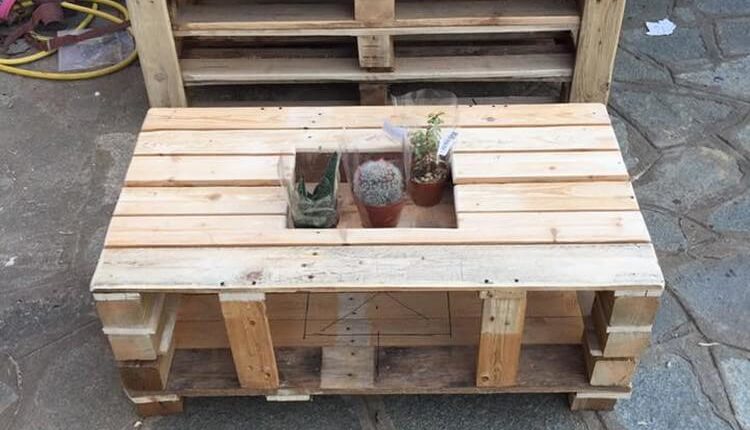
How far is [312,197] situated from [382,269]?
309mm

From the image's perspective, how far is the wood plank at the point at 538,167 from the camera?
6.77ft

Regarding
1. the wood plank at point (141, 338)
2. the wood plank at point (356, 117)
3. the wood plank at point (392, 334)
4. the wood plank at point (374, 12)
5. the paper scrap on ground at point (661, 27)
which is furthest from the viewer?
the paper scrap on ground at point (661, 27)

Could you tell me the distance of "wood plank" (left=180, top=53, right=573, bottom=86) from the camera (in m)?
2.83

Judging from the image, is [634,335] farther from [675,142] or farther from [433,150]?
[675,142]

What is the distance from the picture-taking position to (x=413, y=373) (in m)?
2.08

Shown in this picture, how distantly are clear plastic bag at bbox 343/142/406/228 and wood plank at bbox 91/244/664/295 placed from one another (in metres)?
0.15

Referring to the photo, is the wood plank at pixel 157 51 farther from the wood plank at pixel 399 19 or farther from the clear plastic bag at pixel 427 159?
the clear plastic bag at pixel 427 159

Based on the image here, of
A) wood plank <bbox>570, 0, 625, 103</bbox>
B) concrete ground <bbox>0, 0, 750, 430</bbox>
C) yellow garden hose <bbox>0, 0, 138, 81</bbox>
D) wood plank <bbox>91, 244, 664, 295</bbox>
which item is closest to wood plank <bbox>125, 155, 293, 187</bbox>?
wood plank <bbox>91, 244, 664, 295</bbox>

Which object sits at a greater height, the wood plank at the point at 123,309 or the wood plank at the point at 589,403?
the wood plank at the point at 123,309

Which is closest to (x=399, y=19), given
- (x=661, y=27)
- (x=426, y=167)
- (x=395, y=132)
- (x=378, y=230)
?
(x=395, y=132)

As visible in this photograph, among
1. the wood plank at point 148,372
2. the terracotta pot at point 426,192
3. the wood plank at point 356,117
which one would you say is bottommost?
the wood plank at point 148,372

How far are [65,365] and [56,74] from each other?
1.70 meters

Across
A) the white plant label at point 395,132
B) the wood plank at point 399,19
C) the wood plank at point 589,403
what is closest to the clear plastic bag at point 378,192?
the white plant label at point 395,132

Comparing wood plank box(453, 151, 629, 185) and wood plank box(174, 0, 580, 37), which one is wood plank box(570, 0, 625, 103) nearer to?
wood plank box(174, 0, 580, 37)
